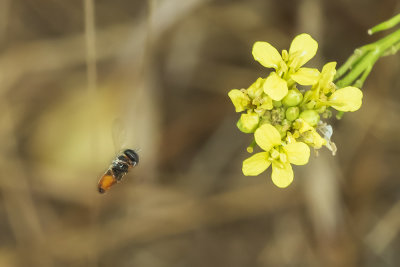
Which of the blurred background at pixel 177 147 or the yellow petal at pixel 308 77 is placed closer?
the yellow petal at pixel 308 77

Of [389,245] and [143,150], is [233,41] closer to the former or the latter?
[143,150]

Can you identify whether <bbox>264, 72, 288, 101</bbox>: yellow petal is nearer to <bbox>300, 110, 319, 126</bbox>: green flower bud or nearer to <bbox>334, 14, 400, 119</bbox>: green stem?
<bbox>300, 110, 319, 126</bbox>: green flower bud

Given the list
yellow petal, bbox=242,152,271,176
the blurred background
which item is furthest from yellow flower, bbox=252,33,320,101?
the blurred background

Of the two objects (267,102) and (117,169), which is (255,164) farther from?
(117,169)

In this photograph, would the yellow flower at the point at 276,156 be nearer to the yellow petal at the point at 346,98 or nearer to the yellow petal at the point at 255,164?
the yellow petal at the point at 255,164

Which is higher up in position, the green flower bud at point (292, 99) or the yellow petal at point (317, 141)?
the green flower bud at point (292, 99)

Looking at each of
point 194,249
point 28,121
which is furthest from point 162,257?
point 28,121

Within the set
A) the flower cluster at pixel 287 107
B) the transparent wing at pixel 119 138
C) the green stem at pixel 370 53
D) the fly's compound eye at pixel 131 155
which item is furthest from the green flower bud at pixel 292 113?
the transparent wing at pixel 119 138
